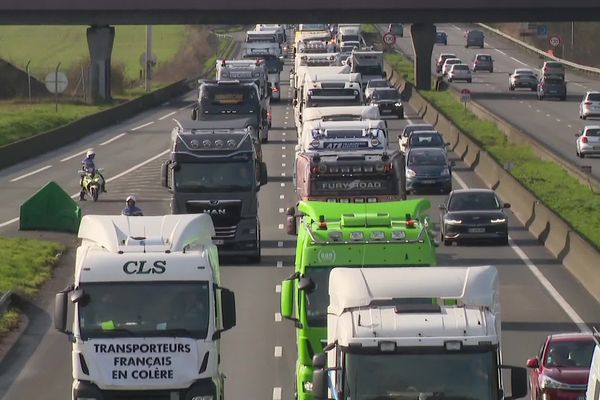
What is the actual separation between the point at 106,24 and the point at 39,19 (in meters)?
6.74

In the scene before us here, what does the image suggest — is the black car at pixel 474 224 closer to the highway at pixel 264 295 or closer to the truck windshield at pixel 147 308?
the highway at pixel 264 295

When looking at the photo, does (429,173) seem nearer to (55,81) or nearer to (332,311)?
(55,81)

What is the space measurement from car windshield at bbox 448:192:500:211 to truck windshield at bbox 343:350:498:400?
2698cm

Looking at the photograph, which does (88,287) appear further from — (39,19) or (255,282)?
(39,19)

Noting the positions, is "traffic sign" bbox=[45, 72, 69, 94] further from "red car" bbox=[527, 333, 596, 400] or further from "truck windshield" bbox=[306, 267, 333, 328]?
"red car" bbox=[527, 333, 596, 400]

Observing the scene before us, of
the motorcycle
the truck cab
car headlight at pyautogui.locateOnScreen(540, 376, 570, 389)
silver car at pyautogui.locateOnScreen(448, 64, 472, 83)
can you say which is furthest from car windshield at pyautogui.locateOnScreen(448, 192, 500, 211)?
silver car at pyautogui.locateOnScreen(448, 64, 472, 83)

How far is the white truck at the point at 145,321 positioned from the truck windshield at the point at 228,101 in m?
37.5

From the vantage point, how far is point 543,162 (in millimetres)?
62562

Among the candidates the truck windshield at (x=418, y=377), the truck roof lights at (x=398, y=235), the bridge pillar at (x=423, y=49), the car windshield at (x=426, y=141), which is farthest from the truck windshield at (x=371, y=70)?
the truck windshield at (x=418, y=377)

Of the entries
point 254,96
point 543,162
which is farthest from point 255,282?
point 543,162

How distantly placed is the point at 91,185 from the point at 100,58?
4809cm

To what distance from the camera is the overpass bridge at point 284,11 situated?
3391 inches

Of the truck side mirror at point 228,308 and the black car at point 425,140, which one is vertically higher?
the truck side mirror at point 228,308

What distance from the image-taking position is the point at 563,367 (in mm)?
21328
